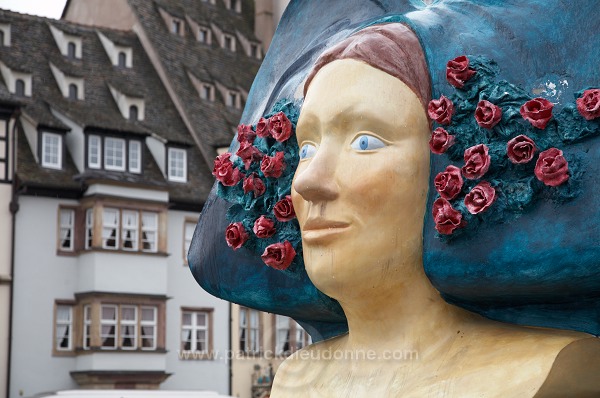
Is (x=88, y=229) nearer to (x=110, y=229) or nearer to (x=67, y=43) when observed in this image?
(x=110, y=229)

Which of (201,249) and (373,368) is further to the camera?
(201,249)

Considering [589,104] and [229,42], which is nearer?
[589,104]

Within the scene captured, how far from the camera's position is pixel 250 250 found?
4516mm

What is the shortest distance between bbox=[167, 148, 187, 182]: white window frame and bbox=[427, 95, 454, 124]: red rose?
68.5ft

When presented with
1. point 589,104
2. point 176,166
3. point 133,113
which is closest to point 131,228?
point 176,166

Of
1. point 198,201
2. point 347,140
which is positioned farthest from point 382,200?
point 198,201

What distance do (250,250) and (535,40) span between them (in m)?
1.35

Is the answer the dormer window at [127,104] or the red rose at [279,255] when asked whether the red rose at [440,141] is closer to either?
the red rose at [279,255]

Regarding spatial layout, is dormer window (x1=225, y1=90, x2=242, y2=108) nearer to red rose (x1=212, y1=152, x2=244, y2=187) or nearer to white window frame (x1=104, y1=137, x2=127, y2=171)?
white window frame (x1=104, y1=137, x2=127, y2=171)

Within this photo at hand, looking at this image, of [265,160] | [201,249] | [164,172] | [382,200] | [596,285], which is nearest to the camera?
[596,285]

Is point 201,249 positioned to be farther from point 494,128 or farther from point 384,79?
point 494,128

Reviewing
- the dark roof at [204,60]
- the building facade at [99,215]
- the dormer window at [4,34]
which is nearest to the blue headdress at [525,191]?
the building facade at [99,215]

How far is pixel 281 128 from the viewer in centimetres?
439

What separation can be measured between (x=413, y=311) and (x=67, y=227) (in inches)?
763
